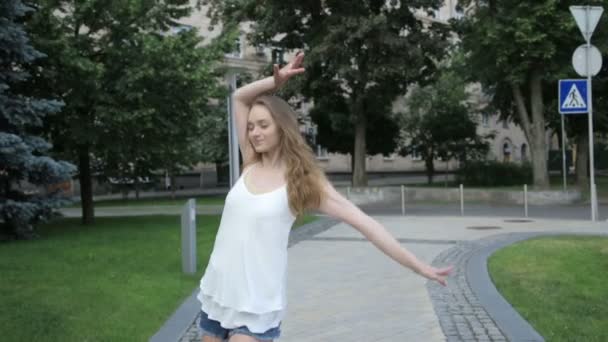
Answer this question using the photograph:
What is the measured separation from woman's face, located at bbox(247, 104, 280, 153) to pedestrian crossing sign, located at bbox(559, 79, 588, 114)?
15221 millimetres

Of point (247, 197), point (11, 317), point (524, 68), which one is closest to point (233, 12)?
point (524, 68)

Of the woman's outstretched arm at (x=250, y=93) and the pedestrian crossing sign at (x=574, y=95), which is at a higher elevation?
the pedestrian crossing sign at (x=574, y=95)

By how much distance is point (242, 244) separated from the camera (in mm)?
2885

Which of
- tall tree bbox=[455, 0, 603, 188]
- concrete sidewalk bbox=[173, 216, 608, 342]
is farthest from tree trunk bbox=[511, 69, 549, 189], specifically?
concrete sidewalk bbox=[173, 216, 608, 342]

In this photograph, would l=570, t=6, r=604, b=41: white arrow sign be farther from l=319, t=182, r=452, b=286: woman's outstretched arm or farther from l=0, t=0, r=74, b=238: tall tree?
l=319, t=182, r=452, b=286: woman's outstretched arm

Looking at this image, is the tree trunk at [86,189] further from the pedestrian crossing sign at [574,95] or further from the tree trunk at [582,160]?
the tree trunk at [582,160]

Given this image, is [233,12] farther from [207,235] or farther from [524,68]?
[207,235]

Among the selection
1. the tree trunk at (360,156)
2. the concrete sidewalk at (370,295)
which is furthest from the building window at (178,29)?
the tree trunk at (360,156)

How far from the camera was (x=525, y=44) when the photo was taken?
22.9 metres

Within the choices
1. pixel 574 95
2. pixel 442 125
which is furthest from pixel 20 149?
pixel 442 125

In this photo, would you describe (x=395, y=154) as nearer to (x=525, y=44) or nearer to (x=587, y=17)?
(x=525, y=44)

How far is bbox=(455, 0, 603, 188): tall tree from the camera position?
22.6 meters

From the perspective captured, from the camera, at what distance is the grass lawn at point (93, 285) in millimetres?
6105

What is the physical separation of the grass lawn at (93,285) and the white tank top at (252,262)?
10.4ft
